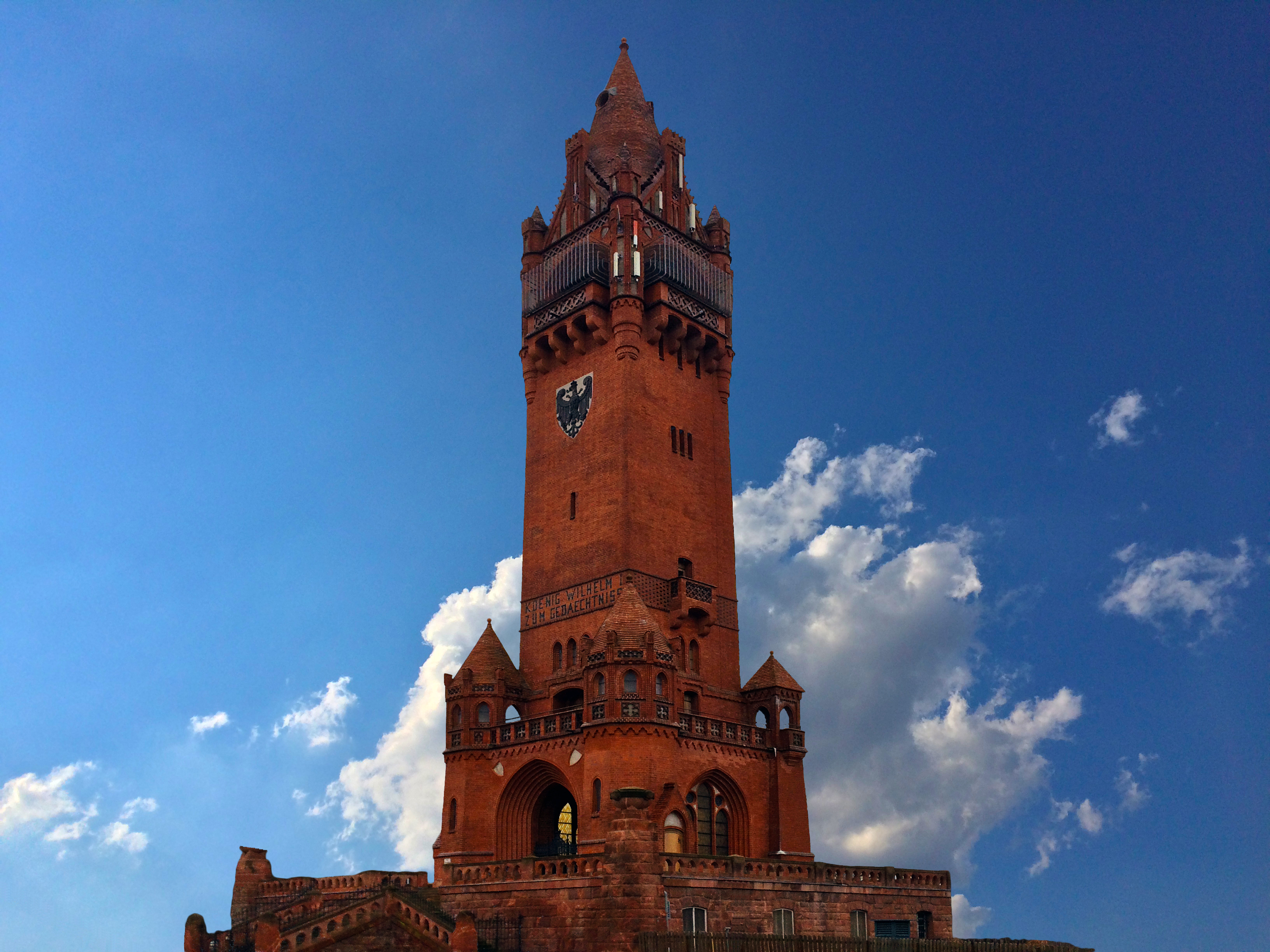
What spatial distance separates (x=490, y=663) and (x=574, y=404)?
39.8ft

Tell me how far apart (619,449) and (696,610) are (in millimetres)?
7395

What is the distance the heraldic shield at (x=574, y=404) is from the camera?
4791cm

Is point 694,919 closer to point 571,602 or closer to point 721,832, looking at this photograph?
point 721,832

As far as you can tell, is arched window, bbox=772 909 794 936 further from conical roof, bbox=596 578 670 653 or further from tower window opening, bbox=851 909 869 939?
conical roof, bbox=596 578 670 653

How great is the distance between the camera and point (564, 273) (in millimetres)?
50344

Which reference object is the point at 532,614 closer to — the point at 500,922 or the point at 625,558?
the point at 625,558

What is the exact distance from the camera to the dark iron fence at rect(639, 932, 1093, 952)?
2775 cm

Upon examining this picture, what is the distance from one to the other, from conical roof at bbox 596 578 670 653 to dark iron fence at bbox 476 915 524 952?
397 inches

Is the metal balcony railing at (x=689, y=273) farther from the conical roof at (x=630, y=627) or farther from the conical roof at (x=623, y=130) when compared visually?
the conical roof at (x=630, y=627)

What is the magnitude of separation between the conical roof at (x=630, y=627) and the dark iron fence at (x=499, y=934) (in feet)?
33.1

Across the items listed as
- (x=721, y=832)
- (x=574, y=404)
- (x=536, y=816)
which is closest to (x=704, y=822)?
(x=721, y=832)

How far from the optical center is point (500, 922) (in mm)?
33344

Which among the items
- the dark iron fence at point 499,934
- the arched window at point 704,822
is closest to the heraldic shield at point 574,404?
the arched window at point 704,822

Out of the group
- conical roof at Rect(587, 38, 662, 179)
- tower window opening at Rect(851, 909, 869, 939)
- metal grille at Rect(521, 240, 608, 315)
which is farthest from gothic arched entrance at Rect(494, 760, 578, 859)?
conical roof at Rect(587, 38, 662, 179)
